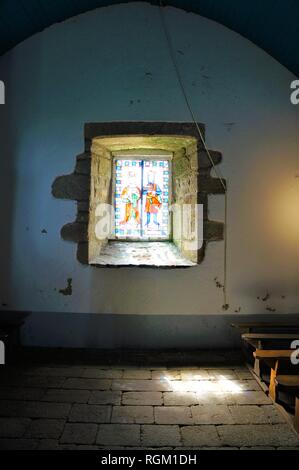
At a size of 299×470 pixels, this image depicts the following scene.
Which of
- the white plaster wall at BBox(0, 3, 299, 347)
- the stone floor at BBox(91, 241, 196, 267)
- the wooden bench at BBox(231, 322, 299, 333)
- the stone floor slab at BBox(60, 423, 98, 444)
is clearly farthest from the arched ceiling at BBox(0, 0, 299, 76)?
the stone floor slab at BBox(60, 423, 98, 444)

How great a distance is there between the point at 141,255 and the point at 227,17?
250cm

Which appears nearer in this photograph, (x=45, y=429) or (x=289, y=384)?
(x=45, y=429)

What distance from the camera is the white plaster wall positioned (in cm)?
353

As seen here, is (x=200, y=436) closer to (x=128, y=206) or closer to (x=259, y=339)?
(x=259, y=339)

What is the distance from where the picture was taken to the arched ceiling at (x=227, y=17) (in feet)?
10.1

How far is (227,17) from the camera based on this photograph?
3.41 meters

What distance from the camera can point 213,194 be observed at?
3.54m

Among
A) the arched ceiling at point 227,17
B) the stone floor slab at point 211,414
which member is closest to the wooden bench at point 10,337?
the stone floor slab at point 211,414

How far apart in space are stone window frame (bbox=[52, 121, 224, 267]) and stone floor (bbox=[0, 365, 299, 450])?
113 centimetres

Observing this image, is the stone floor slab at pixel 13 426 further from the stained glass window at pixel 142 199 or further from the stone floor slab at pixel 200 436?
the stained glass window at pixel 142 199

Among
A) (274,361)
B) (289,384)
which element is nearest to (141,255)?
(274,361)
